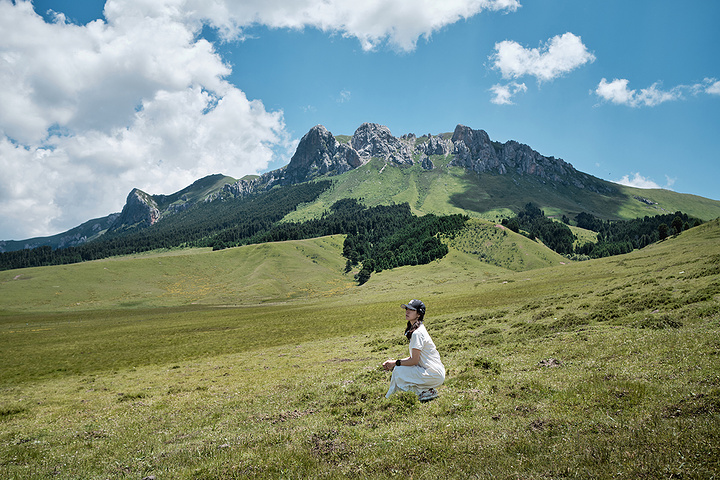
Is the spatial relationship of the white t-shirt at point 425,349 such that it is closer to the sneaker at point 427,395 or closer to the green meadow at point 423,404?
the sneaker at point 427,395

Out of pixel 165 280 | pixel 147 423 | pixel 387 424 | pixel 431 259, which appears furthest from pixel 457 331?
pixel 165 280

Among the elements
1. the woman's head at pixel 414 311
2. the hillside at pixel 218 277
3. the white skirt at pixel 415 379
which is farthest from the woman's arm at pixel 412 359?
the hillside at pixel 218 277

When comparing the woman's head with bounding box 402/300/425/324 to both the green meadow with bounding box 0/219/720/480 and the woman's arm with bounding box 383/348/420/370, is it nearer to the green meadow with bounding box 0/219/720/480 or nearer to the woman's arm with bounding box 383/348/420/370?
the woman's arm with bounding box 383/348/420/370

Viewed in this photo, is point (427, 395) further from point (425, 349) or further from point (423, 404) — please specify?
point (425, 349)

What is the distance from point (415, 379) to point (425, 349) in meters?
1.30

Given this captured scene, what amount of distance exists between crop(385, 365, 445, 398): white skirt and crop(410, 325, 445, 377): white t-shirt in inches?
7.1

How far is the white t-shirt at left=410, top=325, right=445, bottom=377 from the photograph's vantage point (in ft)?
38.6

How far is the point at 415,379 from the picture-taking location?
12305 millimetres

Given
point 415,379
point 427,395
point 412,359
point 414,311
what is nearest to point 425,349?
point 412,359

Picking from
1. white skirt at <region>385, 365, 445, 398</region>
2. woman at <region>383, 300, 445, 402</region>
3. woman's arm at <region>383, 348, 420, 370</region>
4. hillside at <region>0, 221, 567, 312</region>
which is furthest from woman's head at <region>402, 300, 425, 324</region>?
hillside at <region>0, 221, 567, 312</region>

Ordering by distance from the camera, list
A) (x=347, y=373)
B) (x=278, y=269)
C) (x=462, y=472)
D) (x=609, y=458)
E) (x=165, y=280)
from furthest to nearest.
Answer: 1. (x=278, y=269)
2. (x=165, y=280)
3. (x=347, y=373)
4. (x=462, y=472)
5. (x=609, y=458)

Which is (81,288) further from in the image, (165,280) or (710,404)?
(710,404)

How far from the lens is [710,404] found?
8.36 m

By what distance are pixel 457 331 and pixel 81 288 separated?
171 meters
